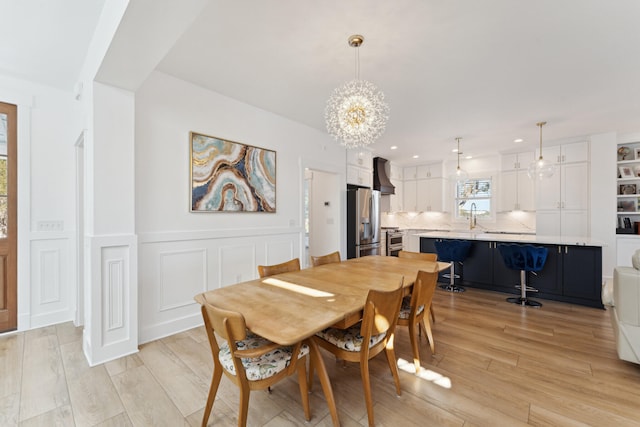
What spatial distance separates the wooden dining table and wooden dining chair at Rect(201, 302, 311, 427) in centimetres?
9

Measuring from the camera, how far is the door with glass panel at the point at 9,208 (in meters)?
2.76

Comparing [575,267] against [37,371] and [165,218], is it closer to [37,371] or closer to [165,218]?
[165,218]

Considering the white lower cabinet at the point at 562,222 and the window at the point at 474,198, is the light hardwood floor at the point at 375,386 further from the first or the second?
the window at the point at 474,198

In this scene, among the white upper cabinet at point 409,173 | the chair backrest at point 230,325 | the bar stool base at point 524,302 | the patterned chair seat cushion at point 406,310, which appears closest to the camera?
the chair backrest at point 230,325

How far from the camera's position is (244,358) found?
1452 mm

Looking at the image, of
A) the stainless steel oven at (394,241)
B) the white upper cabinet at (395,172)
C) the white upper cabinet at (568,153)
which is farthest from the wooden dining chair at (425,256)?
the white upper cabinet at (568,153)

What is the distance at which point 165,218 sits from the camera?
9.13 ft

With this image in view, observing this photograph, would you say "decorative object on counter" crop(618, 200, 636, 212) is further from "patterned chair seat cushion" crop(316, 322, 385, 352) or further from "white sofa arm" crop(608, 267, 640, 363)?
"patterned chair seat cushion" crop(316, 322, 385, 352)

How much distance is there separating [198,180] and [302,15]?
1.89 metres

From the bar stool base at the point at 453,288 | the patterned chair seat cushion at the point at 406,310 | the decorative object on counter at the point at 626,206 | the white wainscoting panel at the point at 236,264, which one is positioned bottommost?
the bar stool base at the point at 453,288

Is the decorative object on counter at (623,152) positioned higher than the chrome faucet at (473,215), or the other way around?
the decorative object on counter at (623,152)

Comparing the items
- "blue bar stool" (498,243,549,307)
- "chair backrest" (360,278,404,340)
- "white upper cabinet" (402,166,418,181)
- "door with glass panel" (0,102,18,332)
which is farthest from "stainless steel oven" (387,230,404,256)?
"door with glass panel" (0,102,18,332)

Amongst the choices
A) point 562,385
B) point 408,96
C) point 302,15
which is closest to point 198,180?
point 302,15

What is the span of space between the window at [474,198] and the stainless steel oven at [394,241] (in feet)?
5.19
